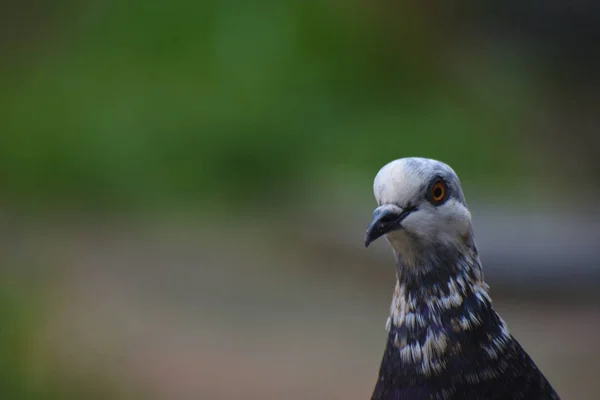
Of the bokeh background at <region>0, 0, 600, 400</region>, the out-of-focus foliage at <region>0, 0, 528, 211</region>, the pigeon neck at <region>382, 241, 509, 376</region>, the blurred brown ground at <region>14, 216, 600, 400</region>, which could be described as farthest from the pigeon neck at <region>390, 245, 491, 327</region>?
the out-of-focus foliage at <region>0, 0, 528, 211</region>

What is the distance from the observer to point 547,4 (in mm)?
4004

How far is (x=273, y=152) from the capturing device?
4.19 m

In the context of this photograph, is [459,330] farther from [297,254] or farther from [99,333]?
[297,254]

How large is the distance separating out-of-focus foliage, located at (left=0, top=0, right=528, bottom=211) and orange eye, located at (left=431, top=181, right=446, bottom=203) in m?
2.79

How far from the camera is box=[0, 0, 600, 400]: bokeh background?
10.6 feet

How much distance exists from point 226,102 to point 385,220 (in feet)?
10.3

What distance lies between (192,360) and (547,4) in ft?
7.76

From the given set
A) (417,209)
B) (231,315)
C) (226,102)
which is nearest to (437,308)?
(417,209)

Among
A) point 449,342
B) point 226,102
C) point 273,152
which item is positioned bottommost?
point 449,342

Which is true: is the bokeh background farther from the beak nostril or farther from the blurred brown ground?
the beak nostril

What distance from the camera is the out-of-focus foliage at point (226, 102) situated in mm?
4180

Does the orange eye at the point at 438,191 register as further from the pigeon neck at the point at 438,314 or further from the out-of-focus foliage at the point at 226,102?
the out-of-focus foliage at the point at 226,102

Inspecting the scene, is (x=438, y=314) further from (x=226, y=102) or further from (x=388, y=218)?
(x=226, y=102)

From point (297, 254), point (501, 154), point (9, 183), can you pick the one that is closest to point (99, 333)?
point (297, 254)
